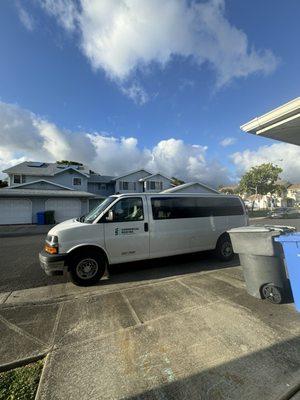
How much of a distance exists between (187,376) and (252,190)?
5219 cm

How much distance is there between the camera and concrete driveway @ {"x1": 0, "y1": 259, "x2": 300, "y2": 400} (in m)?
2.32

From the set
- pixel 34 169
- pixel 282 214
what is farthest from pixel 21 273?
pixel 282 214

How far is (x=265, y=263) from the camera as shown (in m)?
4.08

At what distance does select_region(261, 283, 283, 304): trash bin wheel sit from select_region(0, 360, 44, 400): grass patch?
3.69 metres

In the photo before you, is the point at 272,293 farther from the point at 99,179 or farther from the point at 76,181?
the point at 99,179

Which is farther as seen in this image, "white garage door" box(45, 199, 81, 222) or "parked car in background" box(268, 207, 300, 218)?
"parked car in background" box(268, 207, 300, 218)

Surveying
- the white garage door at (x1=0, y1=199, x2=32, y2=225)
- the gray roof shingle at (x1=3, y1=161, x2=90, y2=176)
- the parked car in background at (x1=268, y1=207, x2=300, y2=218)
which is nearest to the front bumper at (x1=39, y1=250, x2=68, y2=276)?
the white garage door at (x1=0, y1=199, x2=32, y2=225)

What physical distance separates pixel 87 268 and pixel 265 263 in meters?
3.77

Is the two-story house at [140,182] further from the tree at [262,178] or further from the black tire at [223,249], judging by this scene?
the black tire at [223,249]

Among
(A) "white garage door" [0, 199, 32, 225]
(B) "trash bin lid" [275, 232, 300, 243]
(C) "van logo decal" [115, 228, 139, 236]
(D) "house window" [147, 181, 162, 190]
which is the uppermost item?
(D) "house window" [147, 181, 162, 190]

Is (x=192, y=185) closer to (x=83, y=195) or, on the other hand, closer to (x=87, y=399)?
(x=83, y=195)

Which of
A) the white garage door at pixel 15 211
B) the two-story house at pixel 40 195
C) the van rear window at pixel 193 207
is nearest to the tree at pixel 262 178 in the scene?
the two-story house at pixel 40 195

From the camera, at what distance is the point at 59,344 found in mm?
3076

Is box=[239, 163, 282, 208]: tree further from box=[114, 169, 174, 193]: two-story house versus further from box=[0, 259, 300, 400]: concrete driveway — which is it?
box=[0, 259, 300, 400]: concrete driveway
